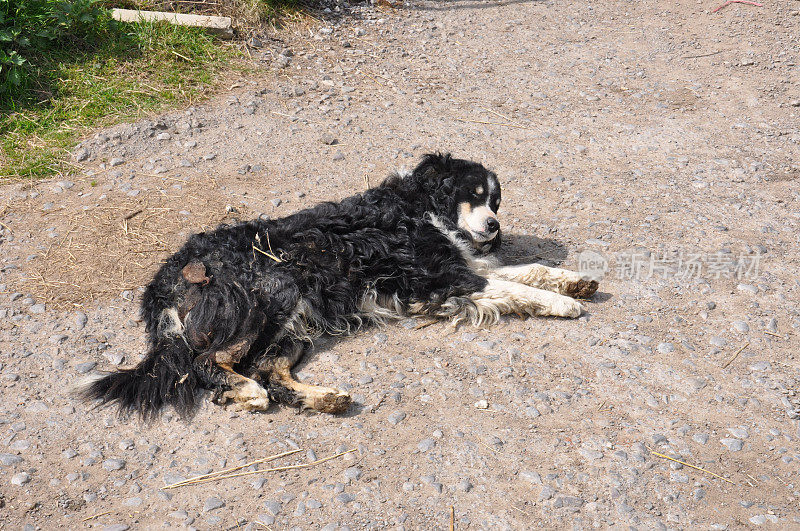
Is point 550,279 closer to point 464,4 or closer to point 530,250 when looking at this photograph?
point 530,250

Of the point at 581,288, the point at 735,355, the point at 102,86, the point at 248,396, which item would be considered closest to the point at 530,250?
the point at 581,288

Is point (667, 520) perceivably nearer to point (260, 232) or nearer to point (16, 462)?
point (260, 232)

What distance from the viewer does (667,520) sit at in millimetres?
3098

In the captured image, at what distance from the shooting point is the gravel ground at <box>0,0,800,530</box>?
3268 mm

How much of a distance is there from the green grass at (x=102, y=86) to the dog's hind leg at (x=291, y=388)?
342 cm

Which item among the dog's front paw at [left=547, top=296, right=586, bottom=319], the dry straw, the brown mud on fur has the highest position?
the brown mud on fur

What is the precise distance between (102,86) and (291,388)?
16.0 ft

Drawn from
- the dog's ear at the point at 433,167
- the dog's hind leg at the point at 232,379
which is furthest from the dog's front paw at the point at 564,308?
the dog's hind leg at the point at 232,379

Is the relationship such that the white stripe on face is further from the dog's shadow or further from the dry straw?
the dry straw

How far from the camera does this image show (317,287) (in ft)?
14.1

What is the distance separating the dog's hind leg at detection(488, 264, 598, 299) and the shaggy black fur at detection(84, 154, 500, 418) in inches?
11.6

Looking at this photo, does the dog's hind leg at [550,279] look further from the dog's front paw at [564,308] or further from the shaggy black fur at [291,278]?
the shaggy black fur at [291,278]

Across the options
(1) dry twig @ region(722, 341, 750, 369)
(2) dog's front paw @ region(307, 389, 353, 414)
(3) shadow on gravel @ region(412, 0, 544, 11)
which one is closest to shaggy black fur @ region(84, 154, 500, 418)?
(2) dog's front paw @ region(307, 389, 353, 414)

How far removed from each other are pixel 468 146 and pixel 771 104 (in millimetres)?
3498
